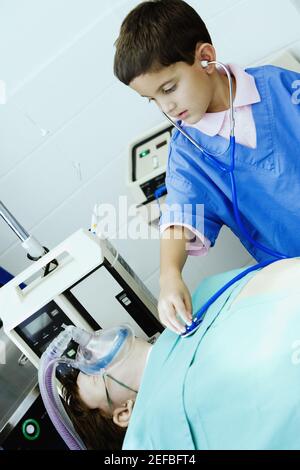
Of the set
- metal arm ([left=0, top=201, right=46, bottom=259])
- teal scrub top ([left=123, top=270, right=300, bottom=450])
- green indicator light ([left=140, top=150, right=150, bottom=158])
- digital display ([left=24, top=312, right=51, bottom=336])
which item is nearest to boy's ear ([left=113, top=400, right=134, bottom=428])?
teal scrub top ([left=123, top=270, right=300, bottom=450])

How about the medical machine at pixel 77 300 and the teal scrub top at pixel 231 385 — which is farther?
the medical machine at pixel 77 300

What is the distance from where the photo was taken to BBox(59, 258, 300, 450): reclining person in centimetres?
87

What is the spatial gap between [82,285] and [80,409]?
1.20 feet

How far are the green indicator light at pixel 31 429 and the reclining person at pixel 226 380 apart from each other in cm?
22

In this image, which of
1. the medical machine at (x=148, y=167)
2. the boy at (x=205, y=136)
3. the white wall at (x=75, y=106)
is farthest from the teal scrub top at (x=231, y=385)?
the white wall at (x=75, y=106)

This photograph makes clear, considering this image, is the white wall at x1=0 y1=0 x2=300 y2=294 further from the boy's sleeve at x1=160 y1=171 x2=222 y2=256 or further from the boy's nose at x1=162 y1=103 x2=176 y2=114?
the boy's nose at x1=162 y1=103 x2=176 y2=114

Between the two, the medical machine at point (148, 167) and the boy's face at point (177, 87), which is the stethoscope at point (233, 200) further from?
the medical machine at point (148, 167)

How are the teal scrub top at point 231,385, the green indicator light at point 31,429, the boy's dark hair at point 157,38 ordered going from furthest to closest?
1. the green indicator light at point 31,429
2. the boy's dark hair at point 157,38
3. the teal scrub top at point 231,385

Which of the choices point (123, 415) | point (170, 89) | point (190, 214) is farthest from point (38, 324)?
point (170, 89)

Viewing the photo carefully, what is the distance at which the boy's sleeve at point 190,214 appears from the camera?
131 cm

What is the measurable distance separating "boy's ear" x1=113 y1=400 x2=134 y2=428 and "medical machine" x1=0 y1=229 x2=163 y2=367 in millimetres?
298

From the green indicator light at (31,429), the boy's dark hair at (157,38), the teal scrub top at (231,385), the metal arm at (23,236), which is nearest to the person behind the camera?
the teal scrub top at (231,385)

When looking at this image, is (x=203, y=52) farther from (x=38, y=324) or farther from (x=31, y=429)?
(x=31, y=429)
